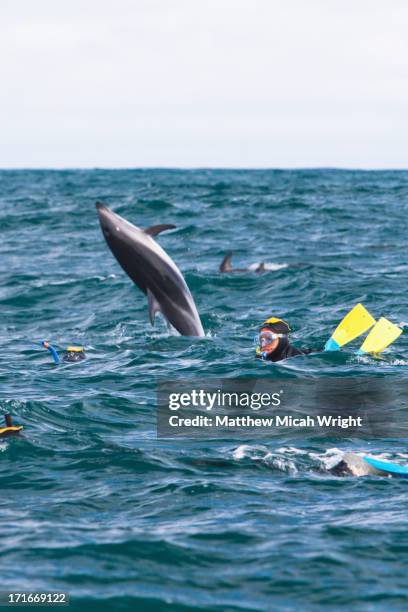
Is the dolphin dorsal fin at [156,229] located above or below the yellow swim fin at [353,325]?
above

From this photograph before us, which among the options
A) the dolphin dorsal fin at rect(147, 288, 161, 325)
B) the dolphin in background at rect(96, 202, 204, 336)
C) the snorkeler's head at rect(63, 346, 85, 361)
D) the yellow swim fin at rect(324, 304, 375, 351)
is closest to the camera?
the dolphin in background at rect(96, 202, 204, 336)

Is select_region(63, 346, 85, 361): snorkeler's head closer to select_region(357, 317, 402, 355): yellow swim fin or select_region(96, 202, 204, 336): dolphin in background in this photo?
select_region(96, 202, 204, 336): dolphin in background

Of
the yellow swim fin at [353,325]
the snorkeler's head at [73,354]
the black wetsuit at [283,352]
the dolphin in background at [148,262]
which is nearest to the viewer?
the dolphin in background at [148,262]

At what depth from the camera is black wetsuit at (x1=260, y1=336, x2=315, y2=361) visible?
628 inches

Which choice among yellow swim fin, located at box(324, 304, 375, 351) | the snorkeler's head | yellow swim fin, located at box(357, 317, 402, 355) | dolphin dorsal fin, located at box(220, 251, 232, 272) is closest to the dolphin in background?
the snorkeler's head

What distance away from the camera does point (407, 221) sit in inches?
1654

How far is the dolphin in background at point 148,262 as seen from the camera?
49.8ft

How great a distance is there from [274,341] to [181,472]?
5.30m

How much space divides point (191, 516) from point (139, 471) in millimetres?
1519

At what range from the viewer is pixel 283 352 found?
52.9 feet

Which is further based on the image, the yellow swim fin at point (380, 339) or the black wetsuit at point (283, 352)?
the yellow swim fin at point (380, 339)

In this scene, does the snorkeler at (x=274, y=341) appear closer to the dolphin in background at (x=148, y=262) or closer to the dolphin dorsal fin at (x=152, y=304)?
the dolphin in background at (x=148, y=262)

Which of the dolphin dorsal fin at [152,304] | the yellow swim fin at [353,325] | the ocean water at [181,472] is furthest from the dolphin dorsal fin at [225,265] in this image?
the dolphin dorsal fin at [152,304]

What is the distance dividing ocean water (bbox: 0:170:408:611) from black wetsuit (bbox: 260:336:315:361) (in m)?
0.19
